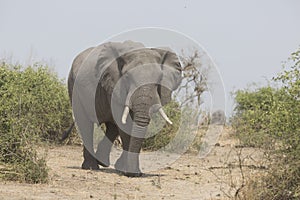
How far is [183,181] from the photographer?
10.1m

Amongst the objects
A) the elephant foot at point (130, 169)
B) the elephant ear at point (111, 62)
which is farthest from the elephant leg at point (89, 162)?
the elephant ear at point (111, 62)

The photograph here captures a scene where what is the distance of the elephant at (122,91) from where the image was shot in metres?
9.91

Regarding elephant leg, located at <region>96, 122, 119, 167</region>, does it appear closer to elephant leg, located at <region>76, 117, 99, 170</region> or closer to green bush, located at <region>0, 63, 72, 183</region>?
elephant leg, located at <region>76, 117, 99, 170</region>

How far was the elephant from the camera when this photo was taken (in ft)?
32.5

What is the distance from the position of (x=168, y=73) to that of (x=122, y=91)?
0.90m

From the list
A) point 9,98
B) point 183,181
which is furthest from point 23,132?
point 183,181

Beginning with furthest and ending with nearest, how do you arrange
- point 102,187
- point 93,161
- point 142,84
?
point 93,161, point 142,84, point 102,187

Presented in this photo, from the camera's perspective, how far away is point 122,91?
1038 centimetres

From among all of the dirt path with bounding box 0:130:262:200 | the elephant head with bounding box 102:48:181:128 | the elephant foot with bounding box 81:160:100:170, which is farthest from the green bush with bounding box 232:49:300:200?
the elephant foot with bounding box 81:160:100:170

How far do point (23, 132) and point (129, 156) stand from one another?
176 cm

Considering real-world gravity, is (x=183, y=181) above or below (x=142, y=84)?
below

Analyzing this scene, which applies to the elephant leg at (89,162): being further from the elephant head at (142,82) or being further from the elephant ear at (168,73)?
the elephant ear at (168,73)

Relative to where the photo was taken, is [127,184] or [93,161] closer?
[127,184]

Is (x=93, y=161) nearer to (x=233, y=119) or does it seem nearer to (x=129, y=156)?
(x=129, y=156)
